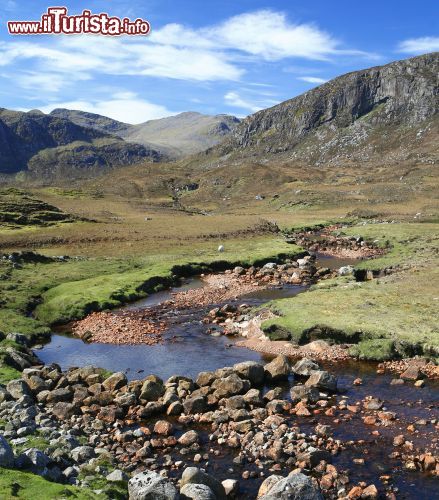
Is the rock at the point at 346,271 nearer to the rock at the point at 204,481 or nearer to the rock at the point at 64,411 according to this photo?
the rock at the point at 64,411

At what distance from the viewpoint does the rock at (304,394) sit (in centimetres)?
3166

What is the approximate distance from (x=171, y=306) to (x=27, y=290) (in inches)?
751

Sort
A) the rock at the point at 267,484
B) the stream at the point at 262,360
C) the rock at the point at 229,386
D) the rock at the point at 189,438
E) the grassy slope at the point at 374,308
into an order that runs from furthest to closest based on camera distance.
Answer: the grassy slope at the point at 374,308 → the rock at the point at 229,386 → the rock at the point at 189,438 → the stream at the point at 262,360 → the rock at the point at 267,484

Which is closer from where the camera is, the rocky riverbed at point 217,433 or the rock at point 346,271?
the rocky riverbed at point 217,433

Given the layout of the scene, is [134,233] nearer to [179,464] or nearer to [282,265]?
[282,265]

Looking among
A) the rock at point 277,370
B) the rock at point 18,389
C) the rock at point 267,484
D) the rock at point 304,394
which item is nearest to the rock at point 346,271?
the rock at point 277,370

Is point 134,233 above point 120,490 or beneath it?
above

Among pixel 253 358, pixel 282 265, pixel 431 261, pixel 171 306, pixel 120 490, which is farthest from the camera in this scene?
pixel 282 265

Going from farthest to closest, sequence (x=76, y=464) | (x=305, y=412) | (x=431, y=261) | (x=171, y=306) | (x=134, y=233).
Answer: (x=134, y=233)
(x=431, y=261)
(x=171, y=306)
(x=305, y=412)
(x=76, y=464)

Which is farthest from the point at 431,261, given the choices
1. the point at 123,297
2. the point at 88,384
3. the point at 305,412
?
the point at 88,384

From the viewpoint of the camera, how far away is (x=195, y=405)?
3119 cm

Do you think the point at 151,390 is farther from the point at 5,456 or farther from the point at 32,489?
the point at 32,489

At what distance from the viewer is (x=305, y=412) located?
30000mm

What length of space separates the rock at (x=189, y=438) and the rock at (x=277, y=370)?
9372 mm
